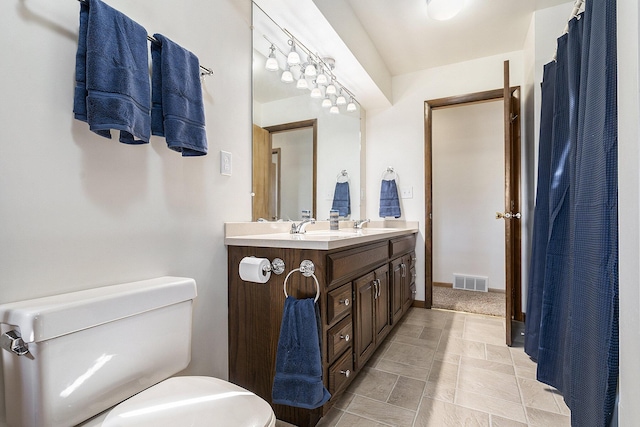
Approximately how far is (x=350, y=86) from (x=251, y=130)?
146 centimetres

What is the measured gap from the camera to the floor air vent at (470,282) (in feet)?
12.1

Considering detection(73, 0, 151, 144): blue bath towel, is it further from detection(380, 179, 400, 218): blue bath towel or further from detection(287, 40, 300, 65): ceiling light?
detection(380, 179, 400, 218): blue bath towel

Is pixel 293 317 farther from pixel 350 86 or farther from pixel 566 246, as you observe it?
pixel 350 86

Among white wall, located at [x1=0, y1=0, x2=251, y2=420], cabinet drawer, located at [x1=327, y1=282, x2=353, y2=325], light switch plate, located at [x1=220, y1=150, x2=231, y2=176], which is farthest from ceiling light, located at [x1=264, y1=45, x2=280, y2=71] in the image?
cabinet drawer, located at [x1=327, y1=282, x2=353, y2=325]

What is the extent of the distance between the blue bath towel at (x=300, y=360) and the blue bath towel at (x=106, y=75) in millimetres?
856

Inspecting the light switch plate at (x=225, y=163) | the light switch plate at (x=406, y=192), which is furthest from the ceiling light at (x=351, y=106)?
the light switch plate at (x=225, y=163)

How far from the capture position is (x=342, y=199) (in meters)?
2.77

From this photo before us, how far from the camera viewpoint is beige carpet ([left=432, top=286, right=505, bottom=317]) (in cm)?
297

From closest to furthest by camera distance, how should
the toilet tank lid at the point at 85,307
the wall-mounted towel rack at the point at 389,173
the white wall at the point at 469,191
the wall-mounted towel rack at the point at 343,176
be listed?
the toilet tank lid at the point at 85,307
the wall-mounted towel rack at the point at 343,176
the wall-mounted towel rack at the point at 389,173
the white wall at the point at 469,191

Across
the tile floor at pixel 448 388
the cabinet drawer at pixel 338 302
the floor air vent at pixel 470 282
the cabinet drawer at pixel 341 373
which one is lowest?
the tile floor at pixel 448 388

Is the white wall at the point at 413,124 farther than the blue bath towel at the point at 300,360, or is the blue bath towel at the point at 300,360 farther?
the white wall at the point at 413,124

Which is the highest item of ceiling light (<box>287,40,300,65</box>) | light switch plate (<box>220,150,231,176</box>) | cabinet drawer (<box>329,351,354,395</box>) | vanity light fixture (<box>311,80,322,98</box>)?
ceiling light (<box>287,40,300,65</box>)

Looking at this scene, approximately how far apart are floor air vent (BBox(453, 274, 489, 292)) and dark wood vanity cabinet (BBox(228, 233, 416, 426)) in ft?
8.44

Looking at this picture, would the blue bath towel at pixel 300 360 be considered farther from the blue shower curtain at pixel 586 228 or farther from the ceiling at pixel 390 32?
the ceiling at pixel 390 32
